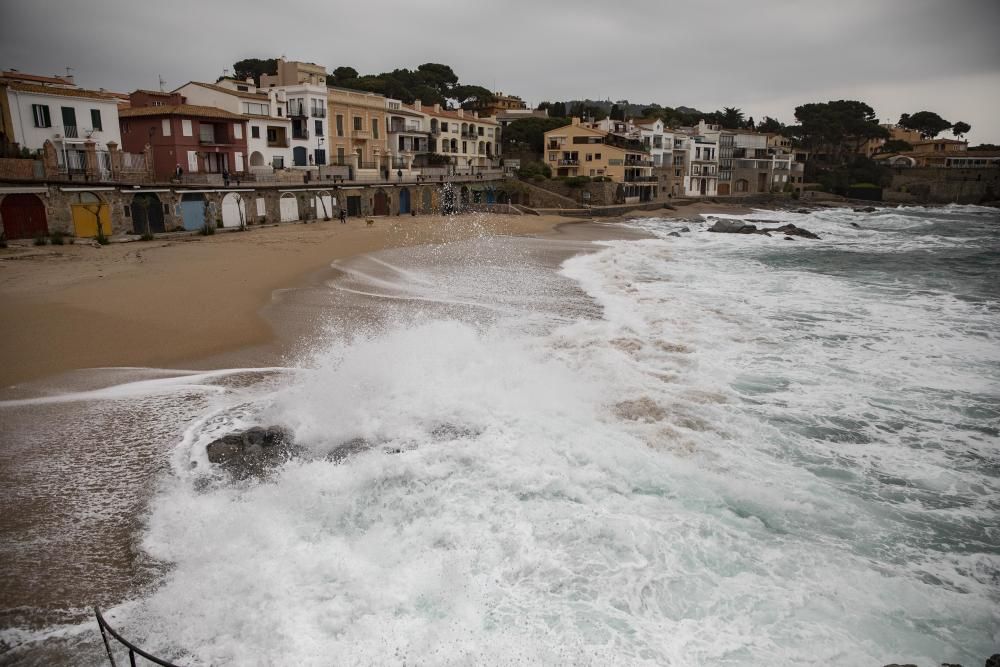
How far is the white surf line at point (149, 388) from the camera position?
35.5 feet

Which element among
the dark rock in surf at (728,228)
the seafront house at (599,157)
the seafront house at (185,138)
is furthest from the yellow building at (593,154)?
the seafront house at (185,138)

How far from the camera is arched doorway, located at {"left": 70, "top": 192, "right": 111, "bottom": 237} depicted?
2777cm

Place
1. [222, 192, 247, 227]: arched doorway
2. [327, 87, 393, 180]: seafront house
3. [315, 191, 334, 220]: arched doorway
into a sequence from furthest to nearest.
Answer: [327, 87, 393, 180]: seafront house, [315, 191, 334, 220]: arched doorway, [222, 192, 247, 227]: arched doorway

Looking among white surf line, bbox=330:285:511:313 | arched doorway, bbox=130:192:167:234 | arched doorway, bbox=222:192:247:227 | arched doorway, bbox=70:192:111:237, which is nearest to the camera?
white surf line, bbox=330:285:511:313

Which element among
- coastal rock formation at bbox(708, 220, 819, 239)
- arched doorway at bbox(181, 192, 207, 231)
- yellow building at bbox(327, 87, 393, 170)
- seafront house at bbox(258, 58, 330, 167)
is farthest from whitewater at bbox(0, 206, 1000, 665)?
yellow building at bbox(327, 87, 393, 170)

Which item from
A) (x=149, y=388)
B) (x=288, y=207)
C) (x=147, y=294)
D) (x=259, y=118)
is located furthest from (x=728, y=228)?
(x=149, y=388)

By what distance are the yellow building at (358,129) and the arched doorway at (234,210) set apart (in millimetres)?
16550

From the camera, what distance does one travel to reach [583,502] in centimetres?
820

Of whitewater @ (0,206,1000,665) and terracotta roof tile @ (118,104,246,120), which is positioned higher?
terracotta roof tile @ (118,104,246,120)

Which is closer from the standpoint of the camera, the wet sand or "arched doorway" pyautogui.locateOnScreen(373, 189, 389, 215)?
the wet sand

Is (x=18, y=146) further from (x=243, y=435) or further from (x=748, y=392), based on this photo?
(x=748, y=392)

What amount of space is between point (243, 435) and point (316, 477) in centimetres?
157

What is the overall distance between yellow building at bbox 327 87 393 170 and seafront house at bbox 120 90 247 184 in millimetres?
11571

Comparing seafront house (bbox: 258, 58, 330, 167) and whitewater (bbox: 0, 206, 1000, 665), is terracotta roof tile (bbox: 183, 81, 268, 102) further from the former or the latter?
whitewater (bbox: 0, 206, 1000, 665)
